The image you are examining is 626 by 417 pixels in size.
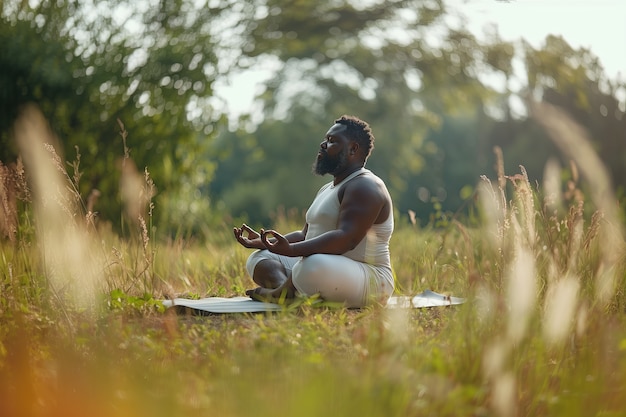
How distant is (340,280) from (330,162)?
0.81 metres

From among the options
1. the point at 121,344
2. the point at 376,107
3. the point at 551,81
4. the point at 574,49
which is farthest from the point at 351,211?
the point at 376,107

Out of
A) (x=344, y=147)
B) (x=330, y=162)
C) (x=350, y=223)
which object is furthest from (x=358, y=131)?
(x=350, y=223)

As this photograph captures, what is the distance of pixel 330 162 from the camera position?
5.79 metres

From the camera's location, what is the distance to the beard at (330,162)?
5.76 m

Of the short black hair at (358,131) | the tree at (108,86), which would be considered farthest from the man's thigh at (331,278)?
the tree at (108,86)

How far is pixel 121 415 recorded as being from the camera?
2834mm

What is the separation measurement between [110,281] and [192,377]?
3039 millimetres

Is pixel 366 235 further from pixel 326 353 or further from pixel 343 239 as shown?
pixel 326 353

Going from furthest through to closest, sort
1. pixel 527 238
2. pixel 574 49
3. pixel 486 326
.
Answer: pixel 574 49 < pixel 527 238 < pixel 486 326

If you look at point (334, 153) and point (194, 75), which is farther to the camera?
point (194, 75)

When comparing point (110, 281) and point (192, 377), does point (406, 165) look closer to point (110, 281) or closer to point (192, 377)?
point (110, 281)

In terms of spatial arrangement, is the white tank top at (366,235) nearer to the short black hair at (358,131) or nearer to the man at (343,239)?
the man at (343,239)

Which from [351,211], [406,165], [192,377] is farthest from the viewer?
[406,165]

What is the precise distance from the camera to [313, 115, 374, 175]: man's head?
5766 mm
